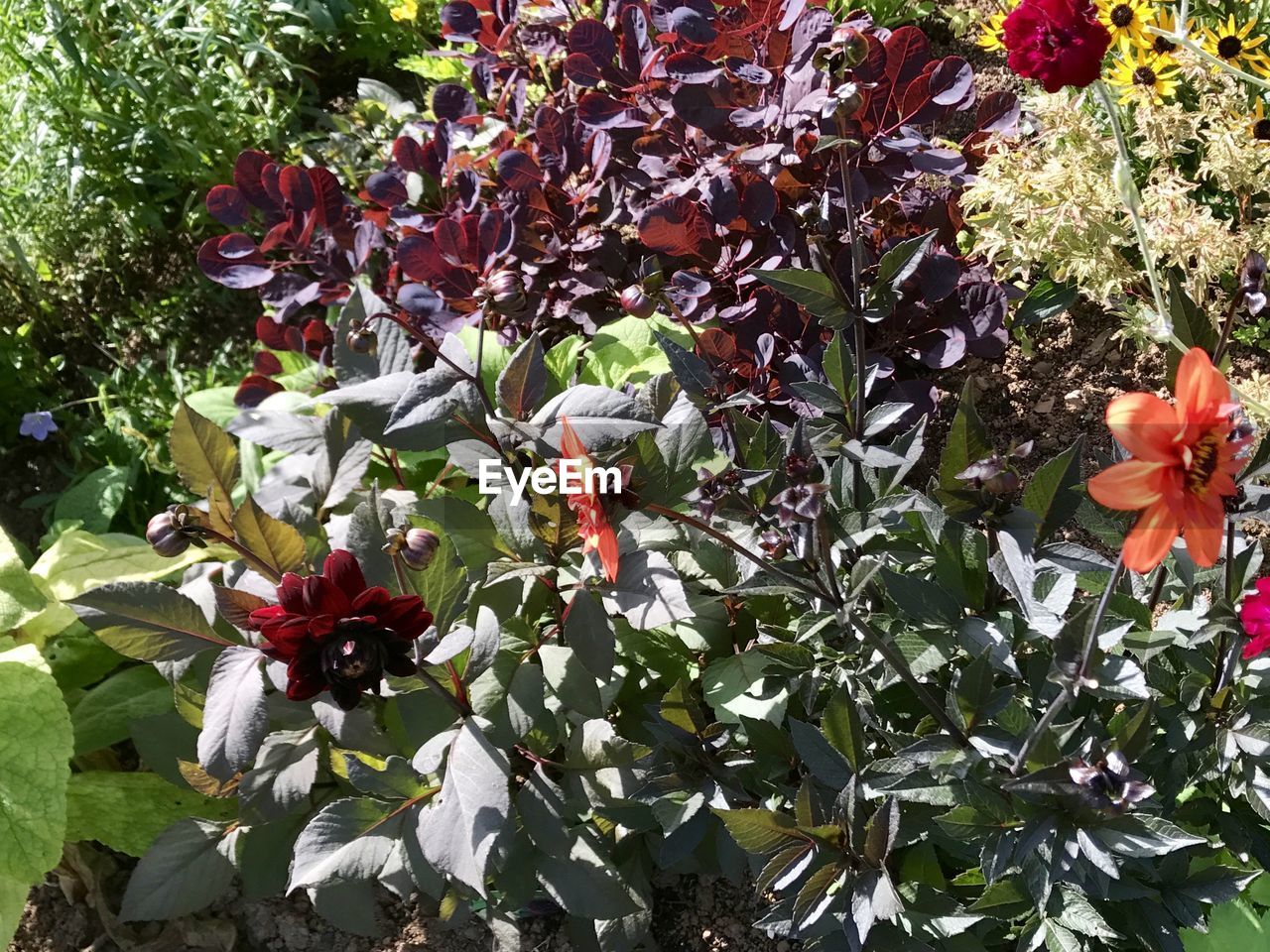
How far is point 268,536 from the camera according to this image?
1.31 meters

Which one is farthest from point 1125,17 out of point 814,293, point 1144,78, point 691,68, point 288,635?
point 288,635

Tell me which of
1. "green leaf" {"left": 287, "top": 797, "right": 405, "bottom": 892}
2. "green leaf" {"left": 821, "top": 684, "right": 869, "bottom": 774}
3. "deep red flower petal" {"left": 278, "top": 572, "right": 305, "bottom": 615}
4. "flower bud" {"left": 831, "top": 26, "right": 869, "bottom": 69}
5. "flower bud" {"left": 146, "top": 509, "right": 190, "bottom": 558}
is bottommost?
"green leaf" {"left": 287, "top": 797, "right": 405, "bottom": 892}

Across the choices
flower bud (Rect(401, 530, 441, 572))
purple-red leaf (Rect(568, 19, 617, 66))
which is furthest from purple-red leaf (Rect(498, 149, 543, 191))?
flower bud (Rect(401, 530, 441, 572))

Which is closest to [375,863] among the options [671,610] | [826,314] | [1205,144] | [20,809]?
[671,610]

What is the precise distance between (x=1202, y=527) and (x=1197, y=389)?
0.11 meters

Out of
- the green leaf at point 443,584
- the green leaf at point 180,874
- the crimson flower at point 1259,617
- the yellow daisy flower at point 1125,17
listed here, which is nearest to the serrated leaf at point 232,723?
the green leaf at point 443,584

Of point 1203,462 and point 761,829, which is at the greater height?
point 1203,462

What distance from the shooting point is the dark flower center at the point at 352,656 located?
1033 millimetres

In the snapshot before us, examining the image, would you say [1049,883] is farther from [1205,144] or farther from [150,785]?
[1205,144]

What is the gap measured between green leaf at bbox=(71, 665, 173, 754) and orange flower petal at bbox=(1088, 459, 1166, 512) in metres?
1.59

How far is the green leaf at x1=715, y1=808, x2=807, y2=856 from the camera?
4.16 ft

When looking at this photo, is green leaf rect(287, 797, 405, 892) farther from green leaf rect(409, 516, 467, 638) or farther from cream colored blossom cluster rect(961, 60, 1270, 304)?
cream colored blossom cluster rect(961, 60, 1270, 304)

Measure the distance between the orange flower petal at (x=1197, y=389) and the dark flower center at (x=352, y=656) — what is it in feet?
2.55

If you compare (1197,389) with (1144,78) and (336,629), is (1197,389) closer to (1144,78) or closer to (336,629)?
(336,629)
